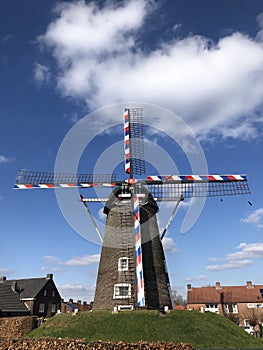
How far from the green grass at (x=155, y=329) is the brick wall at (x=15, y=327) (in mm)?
3789

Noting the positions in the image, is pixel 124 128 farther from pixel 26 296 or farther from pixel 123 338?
pixel 26 296

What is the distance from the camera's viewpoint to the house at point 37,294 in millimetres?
41281

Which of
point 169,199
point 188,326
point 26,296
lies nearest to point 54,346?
point 188,326

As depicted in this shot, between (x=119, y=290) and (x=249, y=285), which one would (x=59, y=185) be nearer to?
(x=119, y=290)

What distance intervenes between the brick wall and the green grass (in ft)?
12.4

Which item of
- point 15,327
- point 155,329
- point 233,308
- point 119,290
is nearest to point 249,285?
point 233,308

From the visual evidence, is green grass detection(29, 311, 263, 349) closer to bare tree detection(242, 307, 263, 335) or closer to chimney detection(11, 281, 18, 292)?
chimney detection(11, 281, 18, 292)

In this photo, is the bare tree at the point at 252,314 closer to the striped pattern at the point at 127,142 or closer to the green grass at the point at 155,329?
the green grass at the point at 155,329

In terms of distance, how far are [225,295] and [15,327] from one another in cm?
3420

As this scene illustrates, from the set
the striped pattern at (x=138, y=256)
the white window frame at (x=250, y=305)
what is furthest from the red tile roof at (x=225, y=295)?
the striped pattern at (x=138, y=256)

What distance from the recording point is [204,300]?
4725cm

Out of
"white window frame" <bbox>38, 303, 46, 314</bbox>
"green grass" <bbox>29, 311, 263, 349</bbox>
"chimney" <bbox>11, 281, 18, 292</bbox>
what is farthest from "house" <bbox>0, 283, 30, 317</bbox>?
"green grass" <bbox>29, 311, 263, 349</bbox>

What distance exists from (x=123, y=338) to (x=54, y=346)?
6492mm

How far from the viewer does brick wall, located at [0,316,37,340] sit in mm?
23305
